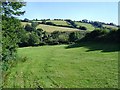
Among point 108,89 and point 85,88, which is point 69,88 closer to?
point 85,88

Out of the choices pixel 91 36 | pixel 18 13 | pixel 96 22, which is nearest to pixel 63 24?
pixel 96 22

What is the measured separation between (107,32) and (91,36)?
19.1ft

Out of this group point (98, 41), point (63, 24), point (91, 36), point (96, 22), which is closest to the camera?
point (98, 41)

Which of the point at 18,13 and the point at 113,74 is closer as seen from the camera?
the point at 113,74

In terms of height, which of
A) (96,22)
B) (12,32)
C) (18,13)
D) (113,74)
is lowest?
(96,22)

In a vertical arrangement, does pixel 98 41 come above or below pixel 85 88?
below

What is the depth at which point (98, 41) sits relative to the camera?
61.8 metres

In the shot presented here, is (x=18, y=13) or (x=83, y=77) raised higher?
(x=18, y=13)

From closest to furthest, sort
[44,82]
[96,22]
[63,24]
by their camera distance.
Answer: [44,82] < [63,24] < [96,22]

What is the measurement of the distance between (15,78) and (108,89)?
911 centimetres

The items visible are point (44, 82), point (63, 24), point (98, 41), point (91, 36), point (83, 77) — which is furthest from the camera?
point (63, 24)

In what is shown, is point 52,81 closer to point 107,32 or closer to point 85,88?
point 85,88

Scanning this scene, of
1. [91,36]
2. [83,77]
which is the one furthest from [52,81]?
[91,36]

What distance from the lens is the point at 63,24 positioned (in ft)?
389
